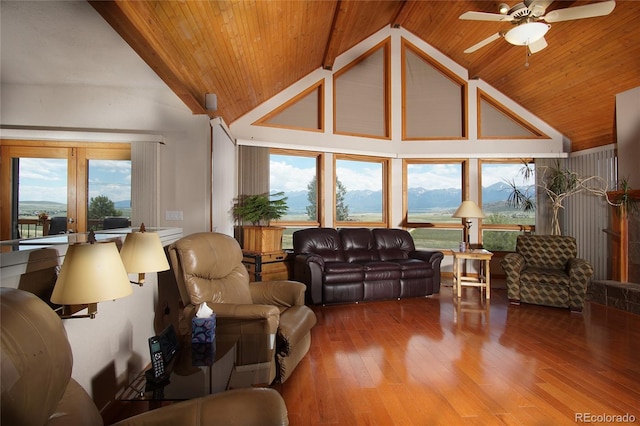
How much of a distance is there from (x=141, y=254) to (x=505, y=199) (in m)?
6.36

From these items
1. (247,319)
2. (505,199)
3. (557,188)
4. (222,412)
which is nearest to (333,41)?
(505,199)

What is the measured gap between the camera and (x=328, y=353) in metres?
2.86

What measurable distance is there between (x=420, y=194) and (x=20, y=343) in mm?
6230

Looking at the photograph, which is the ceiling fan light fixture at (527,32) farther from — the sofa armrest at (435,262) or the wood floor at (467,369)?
the wood floor at (467,369)

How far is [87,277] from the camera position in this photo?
43.8 inches

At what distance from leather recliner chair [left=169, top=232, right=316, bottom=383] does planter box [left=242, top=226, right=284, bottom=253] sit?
1542mm

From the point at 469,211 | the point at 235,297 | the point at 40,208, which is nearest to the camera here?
the point at 235,297

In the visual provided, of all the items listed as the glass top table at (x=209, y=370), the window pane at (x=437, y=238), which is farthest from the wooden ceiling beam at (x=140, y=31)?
the window pane at (x=437, y=238)

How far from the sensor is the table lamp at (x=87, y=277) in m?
1.09

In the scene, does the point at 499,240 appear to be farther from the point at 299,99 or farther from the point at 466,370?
the point at 299,99

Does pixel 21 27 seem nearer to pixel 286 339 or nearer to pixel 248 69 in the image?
pixel 248 69

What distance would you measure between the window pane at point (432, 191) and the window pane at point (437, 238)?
222mm

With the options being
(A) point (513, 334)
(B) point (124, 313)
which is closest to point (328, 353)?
(B) point (124, 313)

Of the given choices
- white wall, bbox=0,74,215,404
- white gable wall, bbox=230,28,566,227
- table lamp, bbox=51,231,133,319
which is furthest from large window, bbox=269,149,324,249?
table lamp, bbox=51,231,133,319
